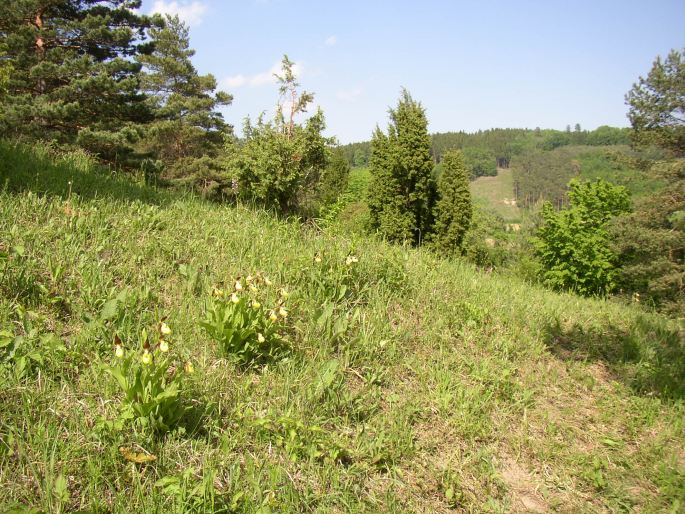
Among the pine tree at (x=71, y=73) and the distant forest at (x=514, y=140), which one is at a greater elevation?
the distant forest at (x=514, y=140)

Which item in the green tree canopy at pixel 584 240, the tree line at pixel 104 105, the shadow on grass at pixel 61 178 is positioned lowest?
the green tree canopy at pixel 584 240

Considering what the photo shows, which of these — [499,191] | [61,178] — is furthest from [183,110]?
[499,191]

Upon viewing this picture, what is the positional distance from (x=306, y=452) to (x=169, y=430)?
2.56 ft

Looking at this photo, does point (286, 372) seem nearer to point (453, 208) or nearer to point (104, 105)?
point (104, 105)

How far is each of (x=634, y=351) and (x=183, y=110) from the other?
26.5 metres

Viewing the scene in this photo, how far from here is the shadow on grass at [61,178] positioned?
4.42 meters

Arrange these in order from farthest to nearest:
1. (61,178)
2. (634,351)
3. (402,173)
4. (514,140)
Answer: (514,140) → (402,173) → (61,178) → (634,351)

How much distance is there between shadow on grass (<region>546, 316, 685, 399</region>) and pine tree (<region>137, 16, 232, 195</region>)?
2180 centimetres

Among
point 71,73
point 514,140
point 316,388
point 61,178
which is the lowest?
point 316,388

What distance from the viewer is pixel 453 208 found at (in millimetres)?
24328

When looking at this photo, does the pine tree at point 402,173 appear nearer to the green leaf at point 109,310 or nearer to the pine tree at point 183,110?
the pine tree at point 183,110

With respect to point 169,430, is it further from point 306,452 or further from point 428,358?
point 428,358

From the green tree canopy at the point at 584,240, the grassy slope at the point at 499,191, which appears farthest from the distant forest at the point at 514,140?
the green tree canopy at the point at 584,240

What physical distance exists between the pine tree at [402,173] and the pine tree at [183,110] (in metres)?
9.08
